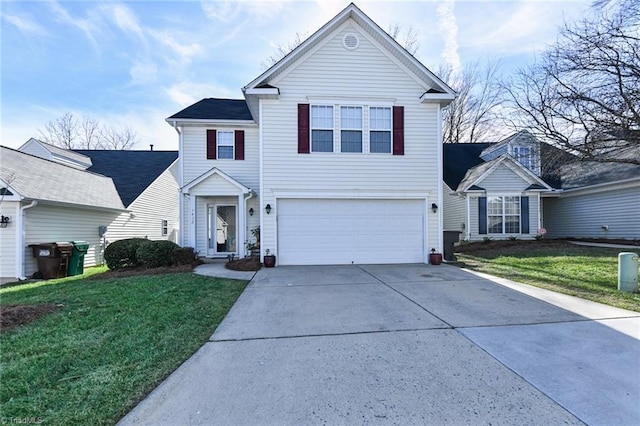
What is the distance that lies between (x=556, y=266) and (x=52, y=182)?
1720 cm

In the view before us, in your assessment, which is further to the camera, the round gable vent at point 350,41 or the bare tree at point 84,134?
the bare tree at point 84,134

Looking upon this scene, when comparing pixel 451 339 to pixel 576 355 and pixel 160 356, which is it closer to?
pixel 576 355

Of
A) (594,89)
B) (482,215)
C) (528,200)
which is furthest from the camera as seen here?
(528,200)

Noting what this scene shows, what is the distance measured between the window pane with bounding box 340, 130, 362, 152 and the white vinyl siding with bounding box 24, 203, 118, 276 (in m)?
9.98

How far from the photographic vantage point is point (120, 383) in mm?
2936

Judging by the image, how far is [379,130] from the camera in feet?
35.5

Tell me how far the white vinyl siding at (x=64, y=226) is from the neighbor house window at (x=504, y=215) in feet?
59.2

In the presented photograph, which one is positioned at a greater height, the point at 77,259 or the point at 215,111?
the point at 215,111

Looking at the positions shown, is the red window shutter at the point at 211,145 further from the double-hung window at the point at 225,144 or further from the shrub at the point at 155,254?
the shrub at the point at 155,254

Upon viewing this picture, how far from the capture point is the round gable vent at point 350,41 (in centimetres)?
1070

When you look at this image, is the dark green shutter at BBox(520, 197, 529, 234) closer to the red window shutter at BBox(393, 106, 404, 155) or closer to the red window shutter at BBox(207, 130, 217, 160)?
the red window shutter at BBox(393, 106, 404, 155)

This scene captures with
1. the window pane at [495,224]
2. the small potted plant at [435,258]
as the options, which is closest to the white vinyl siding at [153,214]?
the small potted plant at [435,258]

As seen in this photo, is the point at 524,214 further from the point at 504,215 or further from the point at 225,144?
the point at 225,144

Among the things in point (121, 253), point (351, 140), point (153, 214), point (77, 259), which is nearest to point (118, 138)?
point (153, 214)
